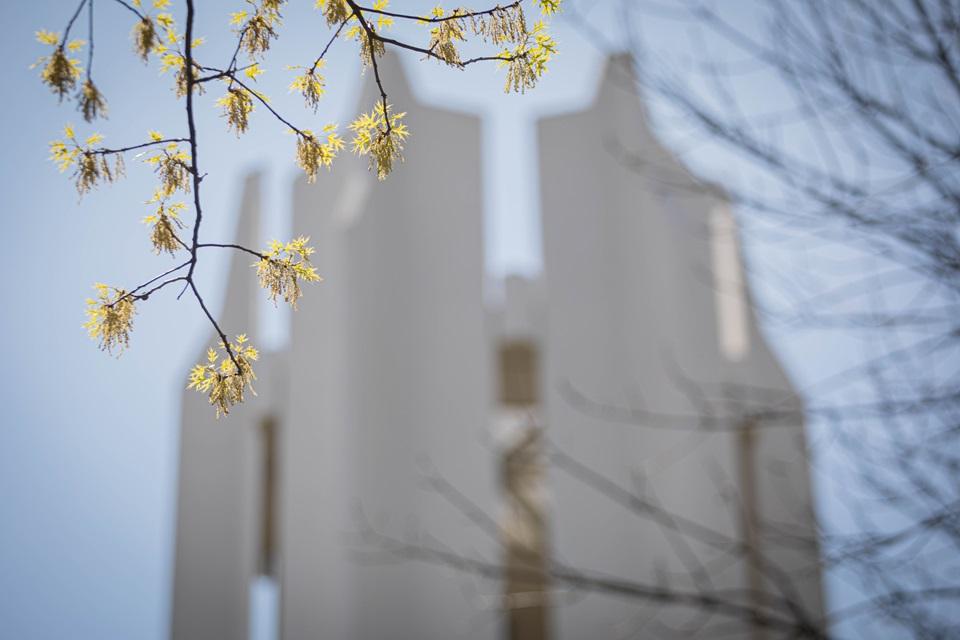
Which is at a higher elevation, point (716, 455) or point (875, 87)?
point (875, 87)

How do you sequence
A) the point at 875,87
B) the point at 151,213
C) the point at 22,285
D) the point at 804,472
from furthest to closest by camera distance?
the point at 804,472
the point at 875,87
the point at 22,285
the point at 151,213

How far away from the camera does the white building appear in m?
4.48

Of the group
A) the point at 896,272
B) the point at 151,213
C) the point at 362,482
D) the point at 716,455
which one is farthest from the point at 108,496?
the point at 716,455

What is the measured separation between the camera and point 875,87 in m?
1.66

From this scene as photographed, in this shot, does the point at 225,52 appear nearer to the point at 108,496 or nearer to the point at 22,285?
the point at 22,285

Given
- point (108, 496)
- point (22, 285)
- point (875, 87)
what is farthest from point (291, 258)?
point (875, 87)

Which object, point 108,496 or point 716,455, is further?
point 716,455

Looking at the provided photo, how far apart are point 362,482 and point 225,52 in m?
3.73

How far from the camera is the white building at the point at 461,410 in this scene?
4484 mm

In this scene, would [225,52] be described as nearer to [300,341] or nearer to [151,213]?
[151,213]

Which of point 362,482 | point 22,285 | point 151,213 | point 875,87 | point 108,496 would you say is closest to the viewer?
point 151,213

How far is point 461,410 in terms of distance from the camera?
4832mm

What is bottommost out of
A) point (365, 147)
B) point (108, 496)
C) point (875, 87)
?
point (108, 496)

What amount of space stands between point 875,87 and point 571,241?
11.6 feet
